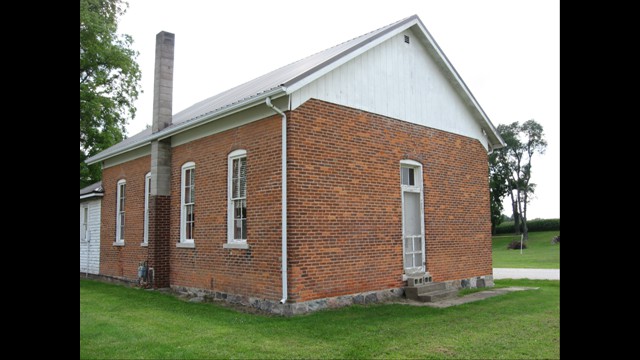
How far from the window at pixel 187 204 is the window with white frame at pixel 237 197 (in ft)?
6.89

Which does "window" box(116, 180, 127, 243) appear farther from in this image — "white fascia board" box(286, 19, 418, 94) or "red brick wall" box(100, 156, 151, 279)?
"white fascia board" box(286, 19, 418, 94)

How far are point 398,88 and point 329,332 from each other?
6819 millimetres

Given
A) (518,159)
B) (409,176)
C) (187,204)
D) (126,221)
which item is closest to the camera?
(409,176)

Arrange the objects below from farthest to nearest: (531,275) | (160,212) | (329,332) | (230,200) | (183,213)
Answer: (531,275) → (160,212) → (183,213) → (230,200) → (329,332)

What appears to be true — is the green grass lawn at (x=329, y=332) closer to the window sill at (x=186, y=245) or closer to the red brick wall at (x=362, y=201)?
the red brick wall at (x=362, y=201)

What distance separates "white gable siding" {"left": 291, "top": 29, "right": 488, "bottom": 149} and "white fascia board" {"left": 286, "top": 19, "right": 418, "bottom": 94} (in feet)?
0.77

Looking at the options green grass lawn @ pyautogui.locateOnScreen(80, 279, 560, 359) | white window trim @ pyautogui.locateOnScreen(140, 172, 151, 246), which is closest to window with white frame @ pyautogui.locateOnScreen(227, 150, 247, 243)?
green grass lawn @ pyautogui.locateOnScreen(80, 279, 560, 359)

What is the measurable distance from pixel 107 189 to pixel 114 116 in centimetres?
1019

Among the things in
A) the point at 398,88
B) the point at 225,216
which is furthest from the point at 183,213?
the point at 398,88

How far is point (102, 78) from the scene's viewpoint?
2575cm

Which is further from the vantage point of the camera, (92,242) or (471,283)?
(92,242)

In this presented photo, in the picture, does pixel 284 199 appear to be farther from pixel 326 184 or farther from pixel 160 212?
pixel 160 212
